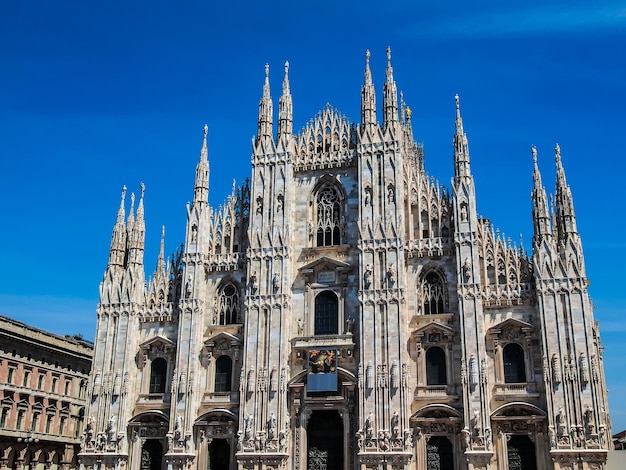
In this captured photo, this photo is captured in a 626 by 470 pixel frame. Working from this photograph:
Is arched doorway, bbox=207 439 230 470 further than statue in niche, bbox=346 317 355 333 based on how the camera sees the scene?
Yes

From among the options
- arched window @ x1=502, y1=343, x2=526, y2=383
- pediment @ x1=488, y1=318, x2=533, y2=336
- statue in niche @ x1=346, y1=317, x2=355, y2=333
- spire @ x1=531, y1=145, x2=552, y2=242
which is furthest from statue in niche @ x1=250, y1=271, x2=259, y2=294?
spire @ x1=531, y1=145, x2=552, y2=242

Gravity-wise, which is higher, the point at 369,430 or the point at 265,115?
the point at 265,115

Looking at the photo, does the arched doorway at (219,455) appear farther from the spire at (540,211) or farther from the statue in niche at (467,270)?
the spire at (540,211)

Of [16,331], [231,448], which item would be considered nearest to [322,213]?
[231,448]

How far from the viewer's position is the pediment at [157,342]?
1735 inches

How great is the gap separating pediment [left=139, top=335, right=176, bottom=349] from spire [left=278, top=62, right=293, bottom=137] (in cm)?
1403

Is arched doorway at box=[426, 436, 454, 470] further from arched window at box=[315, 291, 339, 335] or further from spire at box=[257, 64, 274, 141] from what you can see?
spire at box=[257, 64, 274, 141]

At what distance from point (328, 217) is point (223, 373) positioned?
10921 millimetres

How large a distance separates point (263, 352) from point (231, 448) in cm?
546

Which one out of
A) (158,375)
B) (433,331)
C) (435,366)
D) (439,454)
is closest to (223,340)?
(158,375)

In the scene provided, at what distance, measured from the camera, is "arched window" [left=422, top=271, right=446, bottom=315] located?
40875 millimetres

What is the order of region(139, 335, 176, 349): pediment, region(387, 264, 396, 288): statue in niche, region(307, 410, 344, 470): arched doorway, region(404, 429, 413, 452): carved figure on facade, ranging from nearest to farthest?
region(404, 429, 413, 452): carved figure on facade
region(307, 410, 344, 470): arched doorway
region(387, 264, 396, 288): statue in niche
region(139, 335, 176, 349): pediment

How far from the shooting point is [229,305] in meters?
44.6

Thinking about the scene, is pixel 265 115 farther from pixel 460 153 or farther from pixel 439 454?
pixel 439 454
